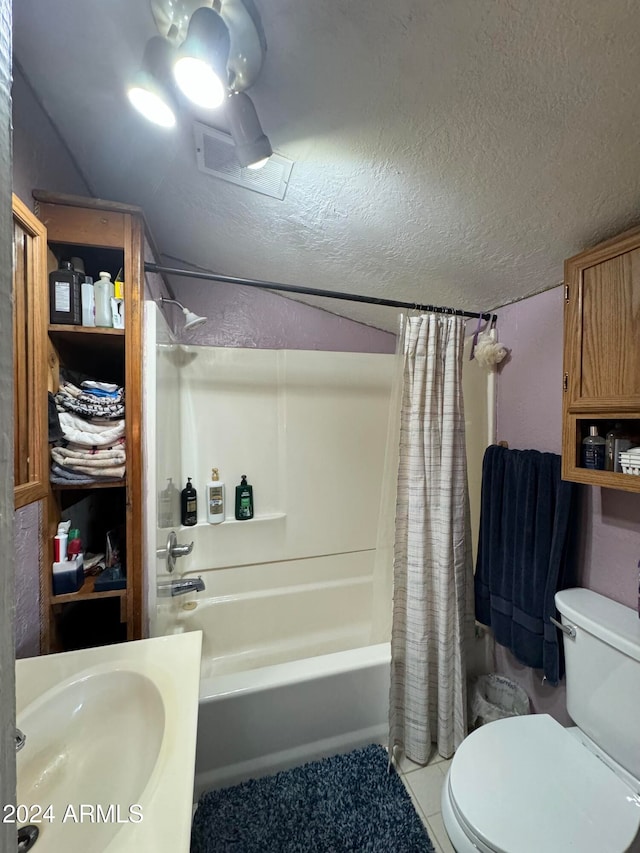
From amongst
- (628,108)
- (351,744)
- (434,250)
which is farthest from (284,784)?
(628,108)

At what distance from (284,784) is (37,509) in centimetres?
136

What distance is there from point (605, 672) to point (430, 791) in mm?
816

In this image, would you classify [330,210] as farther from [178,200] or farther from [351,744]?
[351,744]

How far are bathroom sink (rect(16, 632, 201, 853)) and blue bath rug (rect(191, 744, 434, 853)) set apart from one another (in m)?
0.73

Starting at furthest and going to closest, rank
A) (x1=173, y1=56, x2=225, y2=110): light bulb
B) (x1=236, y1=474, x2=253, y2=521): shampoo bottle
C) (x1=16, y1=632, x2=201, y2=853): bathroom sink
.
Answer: (x1=236, y1=474, x2=253, y2=521): shampoo bottle
(x1=173, y1=56, x2=225, y2=110): light bulb
(x1=16, y1=632, x2=201, y2=853): bathroom sink

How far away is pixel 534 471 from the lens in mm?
1341

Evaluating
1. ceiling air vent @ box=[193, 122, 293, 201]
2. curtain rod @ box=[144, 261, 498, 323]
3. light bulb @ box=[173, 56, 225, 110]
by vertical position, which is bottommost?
curtain rod @ box=[144, 261, 498, 323]

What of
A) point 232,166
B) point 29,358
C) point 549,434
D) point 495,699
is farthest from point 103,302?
point 495,699

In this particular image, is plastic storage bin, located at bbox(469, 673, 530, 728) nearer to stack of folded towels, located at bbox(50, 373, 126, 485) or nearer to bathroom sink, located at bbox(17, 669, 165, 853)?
bathroom sink, located at bbox(17, 669, 165, 853)

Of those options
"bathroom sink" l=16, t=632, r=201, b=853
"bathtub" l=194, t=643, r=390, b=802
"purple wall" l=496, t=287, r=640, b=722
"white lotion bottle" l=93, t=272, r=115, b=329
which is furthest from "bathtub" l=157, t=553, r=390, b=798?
"white lotion bottle" l=93, t=272, r=115, b=329

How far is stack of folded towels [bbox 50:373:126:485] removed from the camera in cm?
101

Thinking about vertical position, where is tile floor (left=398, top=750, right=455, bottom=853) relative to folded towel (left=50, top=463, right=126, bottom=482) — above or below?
below

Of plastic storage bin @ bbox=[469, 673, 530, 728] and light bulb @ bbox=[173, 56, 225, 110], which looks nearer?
light bulb @ bbox=[173, 56, 225, 110]

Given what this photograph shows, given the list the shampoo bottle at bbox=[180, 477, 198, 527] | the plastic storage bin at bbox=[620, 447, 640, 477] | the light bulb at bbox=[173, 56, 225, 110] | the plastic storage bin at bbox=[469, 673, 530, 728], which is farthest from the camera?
the shampoo bottle at bbox=[180, 477, 198, 527]
